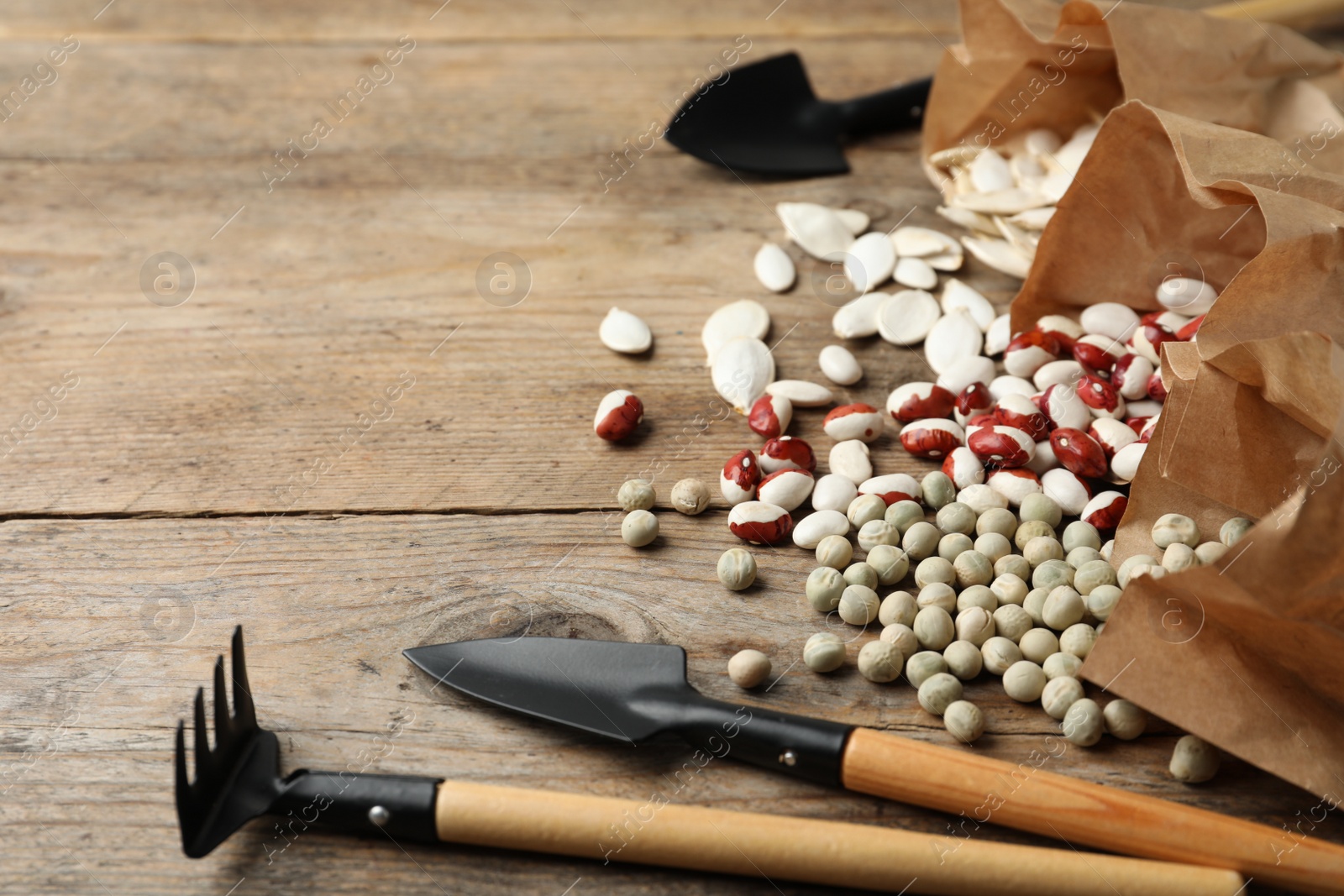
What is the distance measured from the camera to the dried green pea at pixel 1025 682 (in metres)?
0.73

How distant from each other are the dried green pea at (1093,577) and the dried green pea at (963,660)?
0.33ft

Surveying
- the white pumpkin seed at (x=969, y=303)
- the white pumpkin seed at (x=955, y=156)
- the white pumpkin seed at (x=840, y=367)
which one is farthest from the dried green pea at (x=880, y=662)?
the white pumpkin seed at (x=955, y=156)

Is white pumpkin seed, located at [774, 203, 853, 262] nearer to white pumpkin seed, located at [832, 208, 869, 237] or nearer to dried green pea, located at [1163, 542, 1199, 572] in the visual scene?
white pumpkin seed, located at [832, 208, 869, 237]

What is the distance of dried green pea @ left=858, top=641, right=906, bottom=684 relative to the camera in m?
0.74

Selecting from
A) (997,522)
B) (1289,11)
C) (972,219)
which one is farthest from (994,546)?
A: (1289,11)

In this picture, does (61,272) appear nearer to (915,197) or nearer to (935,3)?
(915,197)

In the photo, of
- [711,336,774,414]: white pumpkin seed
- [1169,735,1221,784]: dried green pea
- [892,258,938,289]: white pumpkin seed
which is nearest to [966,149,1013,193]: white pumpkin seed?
[892,258,938,289]: white pumpkin seed

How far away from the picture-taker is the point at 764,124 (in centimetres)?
130

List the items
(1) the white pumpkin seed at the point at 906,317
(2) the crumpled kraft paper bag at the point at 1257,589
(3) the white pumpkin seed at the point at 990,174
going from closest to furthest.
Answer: (2) the crumpled kraft paper bag at the point at 1257,589, (1) the white pumpkin seed at the point at 906,317, (3) the white pumpkin seed at the point at 990,174

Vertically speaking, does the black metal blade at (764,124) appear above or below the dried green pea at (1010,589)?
above

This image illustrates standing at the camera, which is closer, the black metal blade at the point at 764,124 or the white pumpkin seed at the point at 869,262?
the white pumpkin seed at the point at 869,262

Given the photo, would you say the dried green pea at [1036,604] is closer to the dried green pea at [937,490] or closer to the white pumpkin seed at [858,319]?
the dried green pea at [937,490]

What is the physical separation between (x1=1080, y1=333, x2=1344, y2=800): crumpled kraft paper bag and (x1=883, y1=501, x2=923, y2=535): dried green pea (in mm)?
194

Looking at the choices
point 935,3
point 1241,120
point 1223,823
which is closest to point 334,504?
point 1223,823
